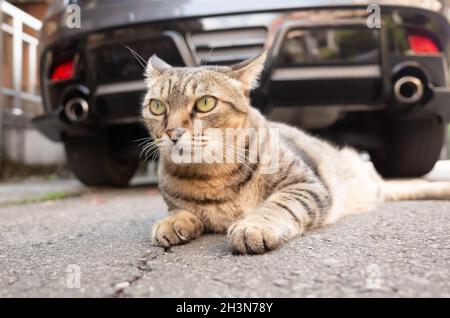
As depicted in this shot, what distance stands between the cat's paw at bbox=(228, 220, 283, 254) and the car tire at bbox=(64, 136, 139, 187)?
2.28 meters

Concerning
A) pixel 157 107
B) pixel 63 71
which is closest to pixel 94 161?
pixel 63 71

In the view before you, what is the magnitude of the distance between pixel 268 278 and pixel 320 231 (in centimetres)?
68

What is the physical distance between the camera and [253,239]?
139cm

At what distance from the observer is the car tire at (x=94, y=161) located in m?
3.49

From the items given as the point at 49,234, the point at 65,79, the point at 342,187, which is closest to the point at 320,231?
the point at 342,187

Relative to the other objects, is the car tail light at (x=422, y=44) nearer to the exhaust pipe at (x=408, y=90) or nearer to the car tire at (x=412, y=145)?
the exhaust pipe at (x=408, y=90)

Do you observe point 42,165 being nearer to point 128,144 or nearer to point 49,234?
point 128,144

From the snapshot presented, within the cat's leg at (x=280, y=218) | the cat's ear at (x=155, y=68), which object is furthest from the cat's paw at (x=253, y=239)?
the cat's ear at (x=155, y=68)

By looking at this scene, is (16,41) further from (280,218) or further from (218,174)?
(280,218)

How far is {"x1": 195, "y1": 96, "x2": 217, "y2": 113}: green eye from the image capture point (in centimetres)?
175

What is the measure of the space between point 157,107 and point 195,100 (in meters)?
0.20

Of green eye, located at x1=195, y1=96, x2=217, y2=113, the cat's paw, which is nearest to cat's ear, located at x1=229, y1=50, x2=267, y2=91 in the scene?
green eye, located at x1=195, y1=96, x2=217, y2=113

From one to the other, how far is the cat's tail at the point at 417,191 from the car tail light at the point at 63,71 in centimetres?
219

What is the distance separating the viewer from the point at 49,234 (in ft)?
6.33
